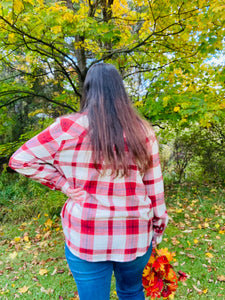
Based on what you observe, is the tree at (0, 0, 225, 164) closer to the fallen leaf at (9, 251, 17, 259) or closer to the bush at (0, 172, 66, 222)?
the bush at (0, 172, 66, 222)

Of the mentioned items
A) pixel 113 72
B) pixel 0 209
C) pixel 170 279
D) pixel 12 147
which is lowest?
pixel 0 209

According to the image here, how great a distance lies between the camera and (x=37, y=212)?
5223 mm

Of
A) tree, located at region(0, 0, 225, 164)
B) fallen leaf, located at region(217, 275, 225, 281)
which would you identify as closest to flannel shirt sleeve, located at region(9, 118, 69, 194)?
tree, located at region(0, 0, 225, 164)

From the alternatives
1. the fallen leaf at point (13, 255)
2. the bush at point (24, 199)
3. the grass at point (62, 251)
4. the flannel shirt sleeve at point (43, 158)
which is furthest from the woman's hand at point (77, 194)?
the fallen leaf at point (13, 255)

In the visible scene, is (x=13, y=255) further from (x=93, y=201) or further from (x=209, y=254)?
(x=93, y=201)

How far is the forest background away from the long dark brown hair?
132 centimetres

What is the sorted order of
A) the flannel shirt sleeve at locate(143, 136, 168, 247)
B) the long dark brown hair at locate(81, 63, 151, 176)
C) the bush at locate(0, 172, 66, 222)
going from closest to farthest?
the long dark brown hair at locate(81, 63, 151, 176), the flannel shirt sleeve at locate(143, 136, 168, 247), the bush at locate(0, 172, 66, 222)

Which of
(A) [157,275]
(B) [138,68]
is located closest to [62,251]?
(A) [157,275]


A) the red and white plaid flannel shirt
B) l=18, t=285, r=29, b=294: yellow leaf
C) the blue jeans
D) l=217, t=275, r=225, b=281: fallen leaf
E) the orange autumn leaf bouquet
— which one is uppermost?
the red and white plaid flannel shirt

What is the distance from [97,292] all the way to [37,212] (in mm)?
4507

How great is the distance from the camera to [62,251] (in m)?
3.50

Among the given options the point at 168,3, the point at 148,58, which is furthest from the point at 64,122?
the point at 148,58

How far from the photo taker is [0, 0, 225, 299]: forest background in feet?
8.32

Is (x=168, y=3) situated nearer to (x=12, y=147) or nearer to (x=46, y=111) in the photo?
(x=12, y=147)
